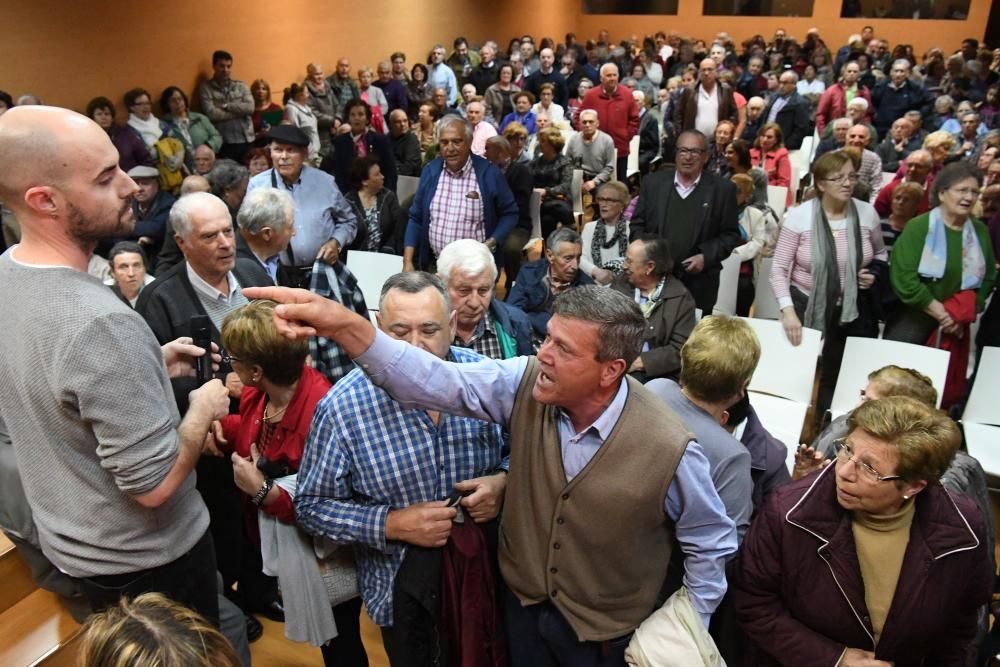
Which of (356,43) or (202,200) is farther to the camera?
(356,43)

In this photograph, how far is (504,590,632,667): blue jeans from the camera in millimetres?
1669

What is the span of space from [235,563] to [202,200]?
130 centimetres

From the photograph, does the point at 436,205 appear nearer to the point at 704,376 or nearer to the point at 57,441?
the point at 704,376

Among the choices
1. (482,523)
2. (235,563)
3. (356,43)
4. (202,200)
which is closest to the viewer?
(482,523)

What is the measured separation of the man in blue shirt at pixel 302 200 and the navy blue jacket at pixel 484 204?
0.43m

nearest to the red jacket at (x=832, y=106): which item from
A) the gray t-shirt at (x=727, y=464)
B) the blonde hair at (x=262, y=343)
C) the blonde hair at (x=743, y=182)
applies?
the blonde hair at (x=743, y=182)

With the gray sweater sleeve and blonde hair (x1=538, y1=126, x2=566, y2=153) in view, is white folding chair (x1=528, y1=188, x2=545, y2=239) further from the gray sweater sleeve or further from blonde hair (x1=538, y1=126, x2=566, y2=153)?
the gray sweater sleeve

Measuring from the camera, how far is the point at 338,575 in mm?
1922

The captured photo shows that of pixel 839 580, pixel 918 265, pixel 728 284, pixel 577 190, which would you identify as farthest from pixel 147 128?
pixel 839 580

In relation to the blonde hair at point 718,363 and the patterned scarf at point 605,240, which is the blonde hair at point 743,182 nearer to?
the patterned scarf at point 605,240

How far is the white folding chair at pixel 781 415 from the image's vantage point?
3.27 m

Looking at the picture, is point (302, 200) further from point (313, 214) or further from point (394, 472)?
point (394, 472)

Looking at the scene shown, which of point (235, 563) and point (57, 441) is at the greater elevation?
point (57, 441)

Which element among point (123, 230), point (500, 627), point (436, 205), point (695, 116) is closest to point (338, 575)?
point (500, 627)
